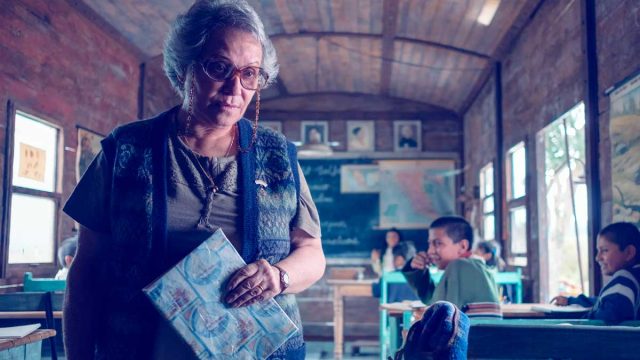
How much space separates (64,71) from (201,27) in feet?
14.9

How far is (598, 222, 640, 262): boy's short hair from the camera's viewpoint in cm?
342

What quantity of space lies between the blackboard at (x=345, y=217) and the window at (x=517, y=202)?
2.58 m

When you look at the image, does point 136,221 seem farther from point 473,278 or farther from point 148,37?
point 148,37

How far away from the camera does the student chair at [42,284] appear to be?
13.2ft

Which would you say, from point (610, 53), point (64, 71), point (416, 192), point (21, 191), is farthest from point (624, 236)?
point (416, 192)

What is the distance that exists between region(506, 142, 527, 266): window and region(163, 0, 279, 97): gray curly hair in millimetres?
5222

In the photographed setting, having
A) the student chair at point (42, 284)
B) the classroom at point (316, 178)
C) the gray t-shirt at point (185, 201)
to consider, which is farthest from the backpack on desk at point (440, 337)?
the student chair at point (42, 284)

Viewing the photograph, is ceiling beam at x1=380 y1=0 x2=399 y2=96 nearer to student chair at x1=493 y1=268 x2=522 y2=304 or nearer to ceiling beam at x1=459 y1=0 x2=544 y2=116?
ceiling beam at x1=459 y1=0 x2=544 y2=116

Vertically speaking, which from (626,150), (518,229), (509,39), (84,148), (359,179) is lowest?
(518,229)

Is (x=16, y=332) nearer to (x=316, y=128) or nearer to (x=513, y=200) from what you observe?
(x=513, y=200)

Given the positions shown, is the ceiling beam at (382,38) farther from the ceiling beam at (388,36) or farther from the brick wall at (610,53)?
the brick wall at (610,53)

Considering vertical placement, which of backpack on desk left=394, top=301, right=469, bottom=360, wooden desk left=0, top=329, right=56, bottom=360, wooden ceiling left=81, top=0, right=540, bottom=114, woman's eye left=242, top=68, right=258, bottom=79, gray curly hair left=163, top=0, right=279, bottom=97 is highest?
wooden ceiling left=81, top=0, right=540, bottom=114

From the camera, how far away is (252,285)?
1.07m

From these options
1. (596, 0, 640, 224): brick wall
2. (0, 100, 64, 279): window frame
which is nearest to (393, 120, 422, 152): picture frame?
(0, 100, 64, 279): window frame
